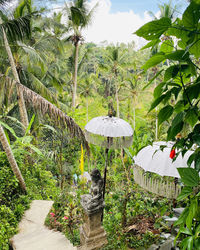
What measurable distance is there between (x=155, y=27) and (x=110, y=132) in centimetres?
270

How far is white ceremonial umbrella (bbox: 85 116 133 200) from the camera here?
10.1 feet

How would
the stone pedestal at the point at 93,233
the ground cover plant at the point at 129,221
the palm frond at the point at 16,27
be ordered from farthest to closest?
the palm frond at the point at 16,27 < the stone pedestal at the point at 93,233 < the ground cover plant at the point at 129,221

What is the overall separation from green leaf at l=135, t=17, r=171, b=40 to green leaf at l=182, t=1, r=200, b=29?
3 cm

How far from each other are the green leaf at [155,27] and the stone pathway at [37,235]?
3.47 m

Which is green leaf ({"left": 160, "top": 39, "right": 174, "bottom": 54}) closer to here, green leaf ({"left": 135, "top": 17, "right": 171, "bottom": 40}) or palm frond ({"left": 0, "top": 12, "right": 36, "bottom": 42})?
green leaf ({"left": 135, "top": 17, "right": 171, "bottom": 40})

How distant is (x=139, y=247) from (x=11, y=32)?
16.3 feet

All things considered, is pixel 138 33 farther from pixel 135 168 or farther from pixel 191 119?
pixel 135 168

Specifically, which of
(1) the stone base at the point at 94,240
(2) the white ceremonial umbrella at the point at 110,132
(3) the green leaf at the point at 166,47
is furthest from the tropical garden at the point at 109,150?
(2) the white ceremonial umbrella at the point at 110,132

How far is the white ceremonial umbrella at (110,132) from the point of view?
10.1ft

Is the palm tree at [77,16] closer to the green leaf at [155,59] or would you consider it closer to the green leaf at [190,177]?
the green leaf at [155,59]

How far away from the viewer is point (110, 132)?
3055 mm

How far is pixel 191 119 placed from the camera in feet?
1.47

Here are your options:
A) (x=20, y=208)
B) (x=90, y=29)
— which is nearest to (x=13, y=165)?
(x=20, y=208)

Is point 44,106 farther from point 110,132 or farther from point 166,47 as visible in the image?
point 166,47
